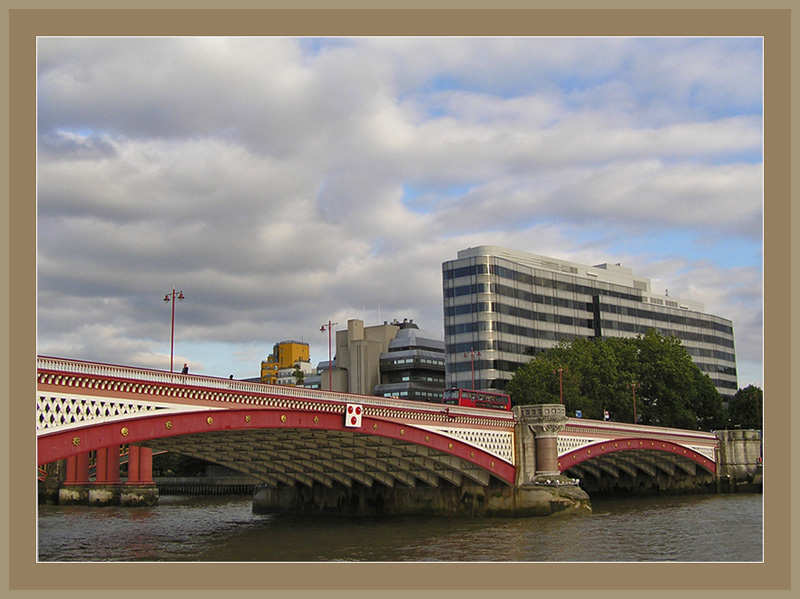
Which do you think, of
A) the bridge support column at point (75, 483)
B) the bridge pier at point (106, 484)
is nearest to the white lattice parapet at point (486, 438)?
the bridge pier at point (106, 484)

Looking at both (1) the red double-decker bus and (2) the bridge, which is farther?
(1) the red double-decker bus

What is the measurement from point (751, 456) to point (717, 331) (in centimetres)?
→ 7441

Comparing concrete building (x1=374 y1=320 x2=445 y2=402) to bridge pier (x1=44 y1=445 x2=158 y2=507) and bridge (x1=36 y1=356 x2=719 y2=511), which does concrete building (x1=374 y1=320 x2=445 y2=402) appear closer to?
bridge pier (x1=44 y1=445 x2=158 y2=507)

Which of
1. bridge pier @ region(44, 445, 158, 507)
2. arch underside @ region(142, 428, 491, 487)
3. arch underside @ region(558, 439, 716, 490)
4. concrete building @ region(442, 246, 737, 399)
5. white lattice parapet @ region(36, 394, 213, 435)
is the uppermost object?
concrete building @ region(442, 246, 737, 399)

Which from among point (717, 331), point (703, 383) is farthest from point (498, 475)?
point (717, 331)

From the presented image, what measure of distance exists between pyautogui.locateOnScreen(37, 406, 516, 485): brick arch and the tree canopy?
39.1m

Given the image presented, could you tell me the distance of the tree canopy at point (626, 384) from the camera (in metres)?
98.6

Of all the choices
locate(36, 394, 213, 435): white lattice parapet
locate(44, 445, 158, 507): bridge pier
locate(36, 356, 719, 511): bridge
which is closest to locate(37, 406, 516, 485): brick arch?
locate(36, 356, 719, 511): bridge

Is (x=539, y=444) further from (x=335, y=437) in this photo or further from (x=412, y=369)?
(x=412, y=369)

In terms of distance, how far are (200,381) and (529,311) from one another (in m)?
94.4

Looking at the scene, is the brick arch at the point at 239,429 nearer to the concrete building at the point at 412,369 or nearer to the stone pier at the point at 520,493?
the stone pier at the point at 520,493

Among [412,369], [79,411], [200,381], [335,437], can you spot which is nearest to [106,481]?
[335,437]

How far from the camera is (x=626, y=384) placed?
10275 cm

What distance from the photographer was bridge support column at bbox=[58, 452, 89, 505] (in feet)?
309
